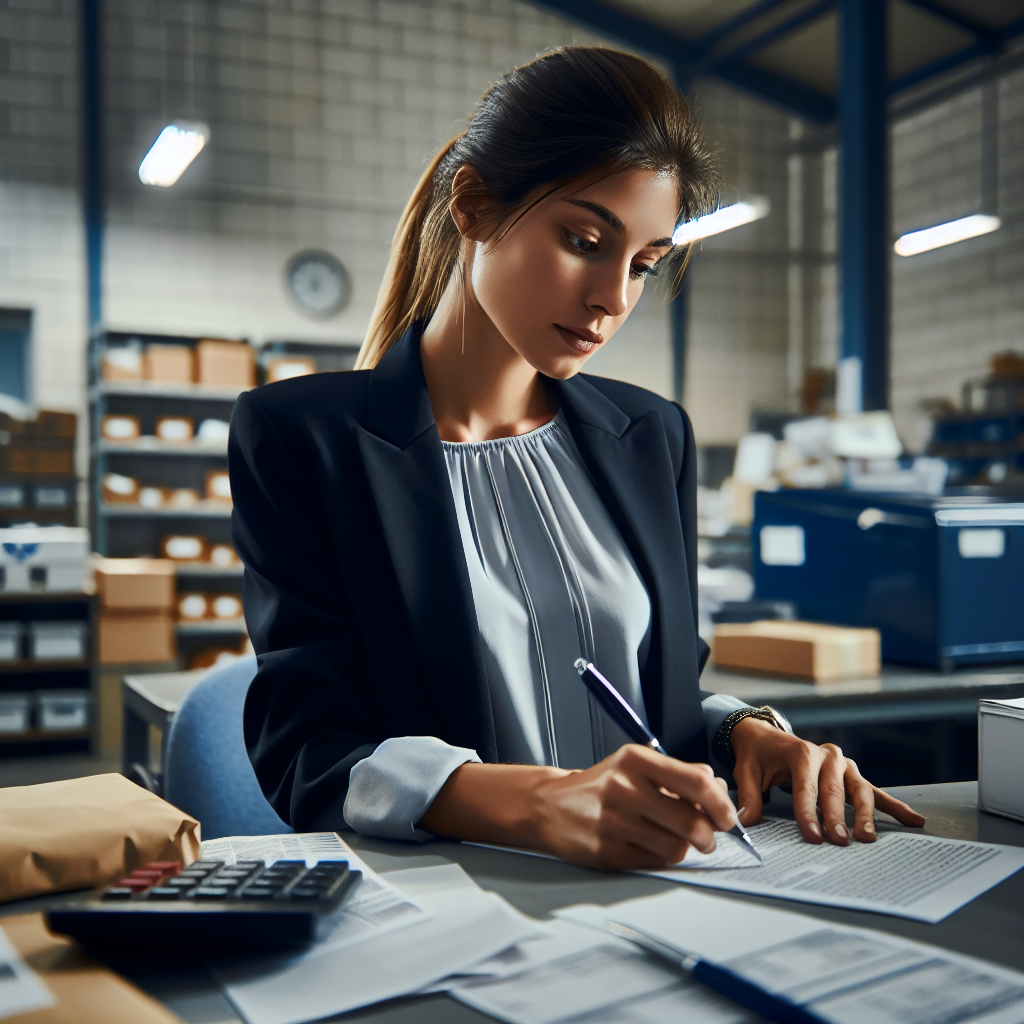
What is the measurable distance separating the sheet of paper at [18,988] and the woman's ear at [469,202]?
0.87 meters

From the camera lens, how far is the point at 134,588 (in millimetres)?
4992

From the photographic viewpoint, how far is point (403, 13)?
7.43 m

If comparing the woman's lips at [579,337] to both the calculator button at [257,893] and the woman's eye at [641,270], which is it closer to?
the woman's eye at [641,270]

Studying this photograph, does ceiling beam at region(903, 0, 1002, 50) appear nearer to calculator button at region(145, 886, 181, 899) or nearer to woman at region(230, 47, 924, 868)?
woman at region(230, 47, 924, 868)

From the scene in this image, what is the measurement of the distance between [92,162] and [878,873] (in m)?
6.86

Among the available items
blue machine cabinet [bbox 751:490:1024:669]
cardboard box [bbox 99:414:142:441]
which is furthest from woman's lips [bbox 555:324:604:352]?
cardboard box [bbox 99:414:142:441]

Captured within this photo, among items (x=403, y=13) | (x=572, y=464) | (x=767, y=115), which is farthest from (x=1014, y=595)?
(x=767, y=115)

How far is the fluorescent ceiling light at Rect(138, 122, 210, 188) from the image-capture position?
540 centimetres

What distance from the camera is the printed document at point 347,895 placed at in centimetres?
62

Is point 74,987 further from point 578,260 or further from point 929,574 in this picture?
point 929,574

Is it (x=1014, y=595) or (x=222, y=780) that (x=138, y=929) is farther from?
(x=1014, y=595)

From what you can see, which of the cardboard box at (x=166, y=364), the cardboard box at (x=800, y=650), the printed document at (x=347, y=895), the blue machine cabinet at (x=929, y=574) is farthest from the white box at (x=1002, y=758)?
the cardboard box at (x=166, y=364)

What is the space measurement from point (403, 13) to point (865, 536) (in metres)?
6.56

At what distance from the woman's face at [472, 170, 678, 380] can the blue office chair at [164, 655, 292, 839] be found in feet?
1.99
